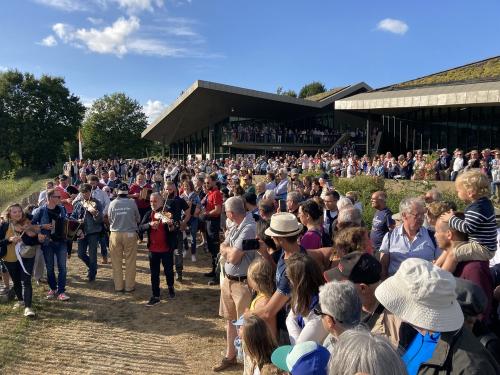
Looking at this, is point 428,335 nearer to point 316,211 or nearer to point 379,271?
point 379,271

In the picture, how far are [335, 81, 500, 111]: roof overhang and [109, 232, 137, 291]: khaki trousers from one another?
49.4 feet

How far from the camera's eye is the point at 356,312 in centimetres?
212

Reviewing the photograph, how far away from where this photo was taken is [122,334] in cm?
543

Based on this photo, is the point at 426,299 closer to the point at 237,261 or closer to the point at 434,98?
the point at 237,261

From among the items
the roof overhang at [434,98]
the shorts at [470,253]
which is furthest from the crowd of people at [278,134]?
the shorts at [470,253]

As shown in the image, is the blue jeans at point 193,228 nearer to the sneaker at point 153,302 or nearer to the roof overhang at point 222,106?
the sneaker at point 153,302

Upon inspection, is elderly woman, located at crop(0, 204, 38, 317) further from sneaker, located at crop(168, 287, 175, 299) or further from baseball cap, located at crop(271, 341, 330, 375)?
baseball cap, located at crop(271, 341, 330, 375)

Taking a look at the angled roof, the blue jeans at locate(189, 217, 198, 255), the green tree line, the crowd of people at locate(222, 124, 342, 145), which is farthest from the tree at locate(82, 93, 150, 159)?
the blue jeans at locate(189, 217, 198, 255)

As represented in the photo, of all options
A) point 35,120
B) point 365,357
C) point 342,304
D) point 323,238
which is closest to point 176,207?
point 323,238

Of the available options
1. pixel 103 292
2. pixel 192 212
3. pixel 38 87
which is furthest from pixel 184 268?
→ pixel 38 87

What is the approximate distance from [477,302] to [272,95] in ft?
79.5

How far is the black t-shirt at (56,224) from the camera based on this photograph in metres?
6.38

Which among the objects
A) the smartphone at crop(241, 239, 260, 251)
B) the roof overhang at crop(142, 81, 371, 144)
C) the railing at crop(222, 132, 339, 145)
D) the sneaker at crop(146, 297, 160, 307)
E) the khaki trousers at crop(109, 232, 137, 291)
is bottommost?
the sneaker at crop(146, 297, 160, 307)

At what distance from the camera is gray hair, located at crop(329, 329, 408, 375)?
1.40 m
